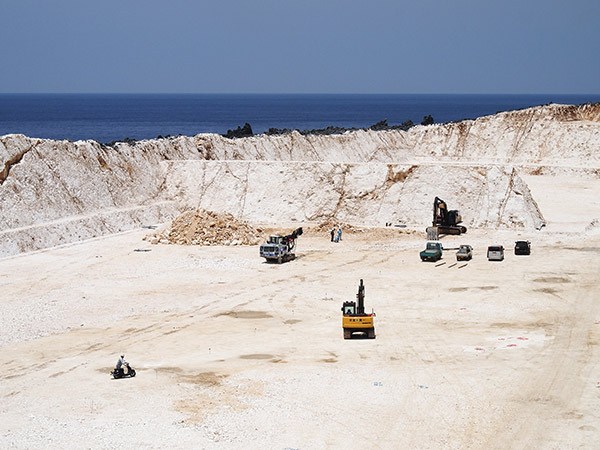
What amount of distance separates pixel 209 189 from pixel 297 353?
31.4 m

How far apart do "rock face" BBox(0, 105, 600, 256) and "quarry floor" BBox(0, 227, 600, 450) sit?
5697 millimetres

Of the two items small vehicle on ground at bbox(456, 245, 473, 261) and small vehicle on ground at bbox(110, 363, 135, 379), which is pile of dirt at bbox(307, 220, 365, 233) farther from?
→ small vehicle on ground at bbox(110, 363, 135, 379)

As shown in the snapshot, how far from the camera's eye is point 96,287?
35062 millimetres

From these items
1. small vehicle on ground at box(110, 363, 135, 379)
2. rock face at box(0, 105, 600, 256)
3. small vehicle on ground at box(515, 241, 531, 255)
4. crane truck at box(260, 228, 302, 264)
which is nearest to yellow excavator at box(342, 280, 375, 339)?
small vehicle on ground at box(110, 363, 135, 379)

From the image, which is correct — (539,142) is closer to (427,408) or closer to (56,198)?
(56,198)

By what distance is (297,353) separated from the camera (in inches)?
997

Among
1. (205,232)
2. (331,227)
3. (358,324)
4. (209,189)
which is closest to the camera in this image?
(358,324)

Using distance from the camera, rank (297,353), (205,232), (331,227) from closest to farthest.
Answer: (297,353) → (205,232) → (331,227)

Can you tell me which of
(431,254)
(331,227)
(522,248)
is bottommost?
(331,227)

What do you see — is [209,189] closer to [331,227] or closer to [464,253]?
[331,227]

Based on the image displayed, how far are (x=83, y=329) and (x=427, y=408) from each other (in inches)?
517

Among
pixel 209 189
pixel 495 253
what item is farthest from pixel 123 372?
pixel 209 189

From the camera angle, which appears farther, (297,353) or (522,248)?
(522,248)

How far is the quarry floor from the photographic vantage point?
19.4m
